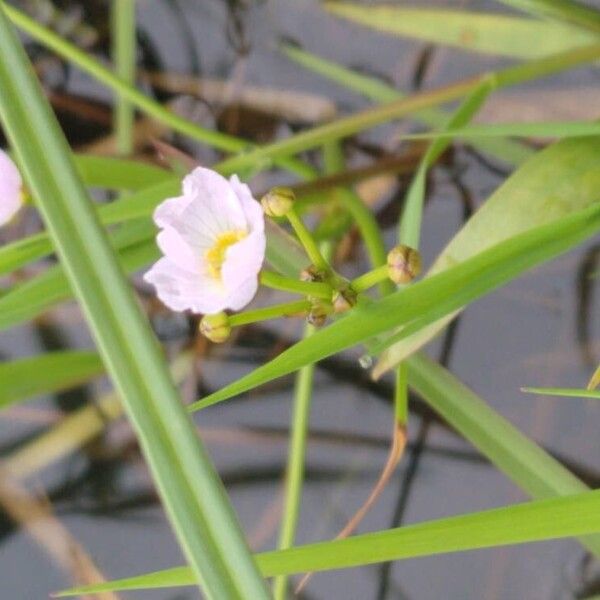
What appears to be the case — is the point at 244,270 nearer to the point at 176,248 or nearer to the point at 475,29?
the point at 176,248

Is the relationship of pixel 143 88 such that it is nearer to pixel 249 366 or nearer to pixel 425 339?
pixel 249 366

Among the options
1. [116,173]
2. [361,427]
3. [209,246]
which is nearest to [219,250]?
[209,246]

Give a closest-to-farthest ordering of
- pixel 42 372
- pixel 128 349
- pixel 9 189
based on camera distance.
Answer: pixel 128 349 → pixel 9 189 → pixel 42 372

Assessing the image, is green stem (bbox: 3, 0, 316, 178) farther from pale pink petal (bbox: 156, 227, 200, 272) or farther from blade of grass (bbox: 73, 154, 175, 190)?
pale pink petal (bbox: 156, 227, 200, 272)

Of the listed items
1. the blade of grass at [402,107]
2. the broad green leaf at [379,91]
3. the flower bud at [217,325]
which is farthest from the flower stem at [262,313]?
the broad green leaf at [379,91]

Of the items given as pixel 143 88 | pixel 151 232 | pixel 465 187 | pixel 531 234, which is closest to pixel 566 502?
pixel 531 234

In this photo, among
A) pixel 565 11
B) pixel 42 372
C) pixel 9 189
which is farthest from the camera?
pixel 42 372
